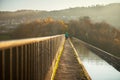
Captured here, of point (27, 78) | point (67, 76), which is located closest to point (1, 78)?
point (27, 78)

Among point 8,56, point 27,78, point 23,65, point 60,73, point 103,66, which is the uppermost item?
point 8,56

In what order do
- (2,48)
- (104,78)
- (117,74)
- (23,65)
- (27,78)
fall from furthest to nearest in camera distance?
(117,74) < (104,78) < (27,78) < (23,65) < (2,48)

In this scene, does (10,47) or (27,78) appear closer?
(10,47)

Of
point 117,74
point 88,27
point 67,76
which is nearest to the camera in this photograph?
point 67,76

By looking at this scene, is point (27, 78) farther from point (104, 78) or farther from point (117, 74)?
point (117, 74)

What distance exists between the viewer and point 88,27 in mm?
152000

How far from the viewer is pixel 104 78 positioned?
1526 centimetres

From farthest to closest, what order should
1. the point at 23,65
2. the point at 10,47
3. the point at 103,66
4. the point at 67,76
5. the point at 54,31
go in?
the point at 54,31 → the point at 103,66 → the point at 67,76 → the point at 23,65 → the point at 10,47

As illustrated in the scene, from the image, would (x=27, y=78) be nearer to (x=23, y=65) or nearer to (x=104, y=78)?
(x=23, y=65)

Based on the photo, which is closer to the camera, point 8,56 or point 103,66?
point 8,56

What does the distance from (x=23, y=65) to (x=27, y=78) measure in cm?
36

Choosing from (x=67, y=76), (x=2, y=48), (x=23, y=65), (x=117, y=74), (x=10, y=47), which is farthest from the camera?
(x=117, y=74)

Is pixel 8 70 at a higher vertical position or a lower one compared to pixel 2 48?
lower

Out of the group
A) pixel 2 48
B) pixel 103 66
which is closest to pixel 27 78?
pixel 2 48
